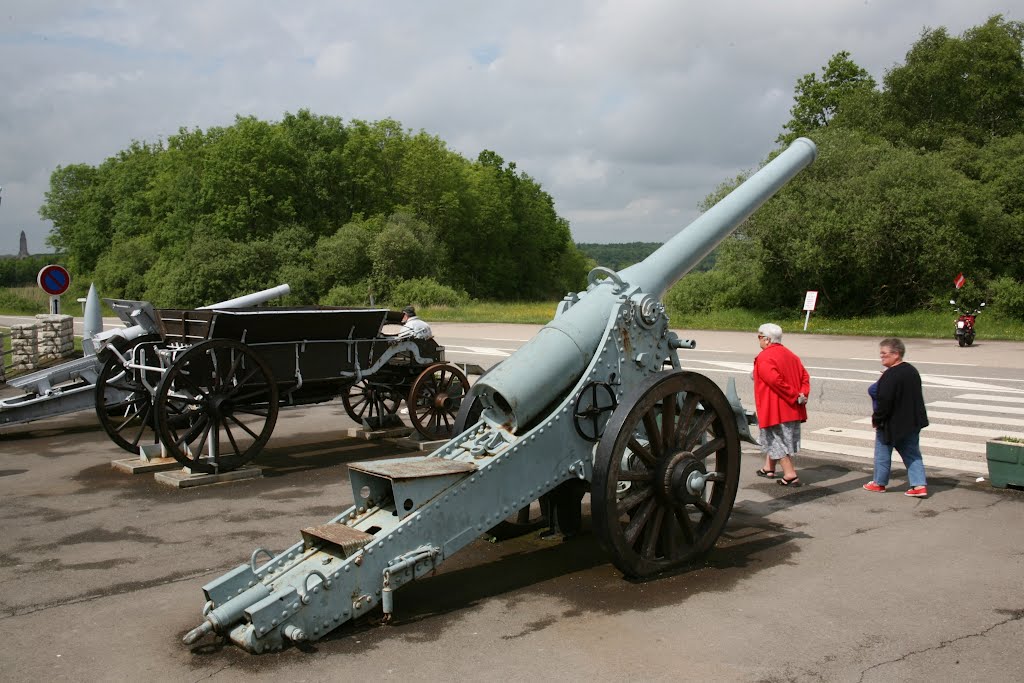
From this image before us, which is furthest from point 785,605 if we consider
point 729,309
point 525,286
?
point 525,286

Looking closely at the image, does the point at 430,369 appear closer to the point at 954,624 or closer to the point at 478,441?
the point at 478,441

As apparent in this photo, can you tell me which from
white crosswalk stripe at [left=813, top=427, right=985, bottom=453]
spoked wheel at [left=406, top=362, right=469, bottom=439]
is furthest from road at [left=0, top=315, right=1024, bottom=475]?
spoked wheel at [left=406, top=362, right=469, bottom=439]

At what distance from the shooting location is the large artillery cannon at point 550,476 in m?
4.82

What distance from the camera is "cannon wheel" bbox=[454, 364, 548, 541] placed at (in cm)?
645

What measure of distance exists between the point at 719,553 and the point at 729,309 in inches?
1334

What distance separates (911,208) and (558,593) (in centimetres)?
3054

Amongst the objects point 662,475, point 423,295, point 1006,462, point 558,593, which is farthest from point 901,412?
point 423,295

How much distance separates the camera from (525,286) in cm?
8288

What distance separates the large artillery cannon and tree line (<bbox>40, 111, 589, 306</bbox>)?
44.8m

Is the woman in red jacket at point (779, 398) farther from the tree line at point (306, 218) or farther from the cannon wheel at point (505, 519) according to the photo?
the tree line at point (306, 218)

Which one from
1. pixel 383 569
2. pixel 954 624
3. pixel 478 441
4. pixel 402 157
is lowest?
pixel 954 624

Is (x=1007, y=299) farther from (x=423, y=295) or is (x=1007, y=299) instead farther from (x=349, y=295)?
(x=349, y=295)

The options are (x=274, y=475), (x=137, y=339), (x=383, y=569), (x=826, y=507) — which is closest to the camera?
(x=383, y=569)

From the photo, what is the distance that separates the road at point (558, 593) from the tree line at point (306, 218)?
4302cm
